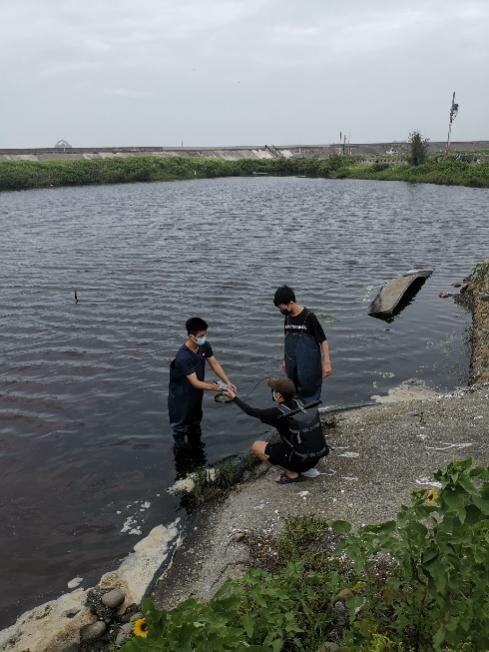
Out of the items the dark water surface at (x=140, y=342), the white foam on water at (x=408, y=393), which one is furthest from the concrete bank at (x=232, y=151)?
the white foam on water at (x=408, y=393)

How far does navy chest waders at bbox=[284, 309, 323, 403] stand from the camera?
8.91 metres

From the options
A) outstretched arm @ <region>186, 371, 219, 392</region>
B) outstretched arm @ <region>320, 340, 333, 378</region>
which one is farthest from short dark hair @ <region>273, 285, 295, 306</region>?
outstretched arm @ <region>186, 371, 219, 392</region>

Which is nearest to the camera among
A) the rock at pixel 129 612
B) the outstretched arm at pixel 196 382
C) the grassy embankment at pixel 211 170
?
the rock at pixel 129 612

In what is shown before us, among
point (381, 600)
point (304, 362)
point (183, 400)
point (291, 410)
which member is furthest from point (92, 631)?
point (304, 362)

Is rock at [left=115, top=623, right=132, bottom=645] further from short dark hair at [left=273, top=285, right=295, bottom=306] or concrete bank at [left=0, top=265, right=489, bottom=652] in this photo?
short dark hair at [left=273, top=285, right=295, bottom=306]

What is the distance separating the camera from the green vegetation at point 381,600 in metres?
3.60

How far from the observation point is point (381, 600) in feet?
17.9

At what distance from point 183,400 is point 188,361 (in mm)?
960

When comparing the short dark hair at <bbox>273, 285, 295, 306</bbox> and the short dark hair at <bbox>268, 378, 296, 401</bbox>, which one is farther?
the short dark hair at <bbox>273, 285, 295, 306</bbox>

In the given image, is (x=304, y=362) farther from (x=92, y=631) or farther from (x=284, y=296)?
(x=92, y=631)

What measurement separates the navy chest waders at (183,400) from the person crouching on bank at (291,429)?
141 cm

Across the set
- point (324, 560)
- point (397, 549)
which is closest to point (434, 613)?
point (397, 549)

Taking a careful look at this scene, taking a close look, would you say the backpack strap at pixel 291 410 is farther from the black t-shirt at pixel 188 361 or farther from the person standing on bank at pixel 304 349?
the black t-shirt at pixel 188 361

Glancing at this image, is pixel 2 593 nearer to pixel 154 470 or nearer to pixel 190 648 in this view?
pixel 154 470
